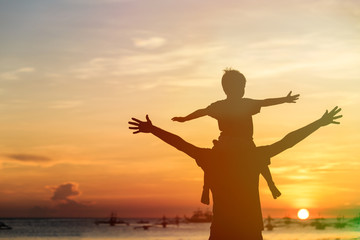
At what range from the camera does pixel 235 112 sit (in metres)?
6.82

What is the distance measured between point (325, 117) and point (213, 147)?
1345 mm

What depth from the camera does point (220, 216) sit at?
6.81 metres

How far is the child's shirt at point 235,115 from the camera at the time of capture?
677 centimetres

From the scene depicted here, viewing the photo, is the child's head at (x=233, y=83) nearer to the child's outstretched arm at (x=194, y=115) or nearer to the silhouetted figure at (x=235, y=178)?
the child's outstretched arm at (x=194, y=115)

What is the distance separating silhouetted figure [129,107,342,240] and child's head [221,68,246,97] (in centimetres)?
64

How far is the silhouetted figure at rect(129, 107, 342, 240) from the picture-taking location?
6762mm

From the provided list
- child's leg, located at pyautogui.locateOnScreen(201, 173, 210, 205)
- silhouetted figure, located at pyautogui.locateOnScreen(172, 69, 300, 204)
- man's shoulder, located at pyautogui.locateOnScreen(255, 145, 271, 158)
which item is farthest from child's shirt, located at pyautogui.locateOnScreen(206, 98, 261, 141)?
child's leg, located at pyautogui.locateOnScreen(201, 173, 210, 205)

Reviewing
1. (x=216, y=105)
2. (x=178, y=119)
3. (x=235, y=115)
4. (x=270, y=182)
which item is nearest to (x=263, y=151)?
(x=270, y=182)

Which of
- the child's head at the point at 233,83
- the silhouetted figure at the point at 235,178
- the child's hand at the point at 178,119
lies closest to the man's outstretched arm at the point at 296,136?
the silhouetted figure at the point at 235,178

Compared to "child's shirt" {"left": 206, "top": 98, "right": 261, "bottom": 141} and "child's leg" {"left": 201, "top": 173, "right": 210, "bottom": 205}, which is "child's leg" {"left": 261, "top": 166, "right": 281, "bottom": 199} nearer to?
"child's shirt" {"left": 206, "top": 98, "right": 261, "bottom": 141}

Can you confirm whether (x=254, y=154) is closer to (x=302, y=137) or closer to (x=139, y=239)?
(x=302, y=137)

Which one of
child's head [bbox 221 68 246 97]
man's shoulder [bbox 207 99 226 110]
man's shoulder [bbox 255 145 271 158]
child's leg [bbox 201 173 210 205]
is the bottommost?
child's leg [bbox 201 173 210 205]

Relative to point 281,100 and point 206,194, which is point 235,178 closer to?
point 206,194

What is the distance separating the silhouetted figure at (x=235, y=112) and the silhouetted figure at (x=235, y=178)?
0.11m
